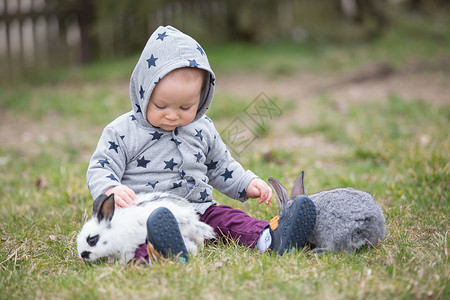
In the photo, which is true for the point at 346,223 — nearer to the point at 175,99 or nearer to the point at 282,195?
the point at 282,195

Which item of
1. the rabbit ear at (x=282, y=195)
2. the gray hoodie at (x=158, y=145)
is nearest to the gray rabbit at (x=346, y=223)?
the rabbit ear at (x=282, y=195)

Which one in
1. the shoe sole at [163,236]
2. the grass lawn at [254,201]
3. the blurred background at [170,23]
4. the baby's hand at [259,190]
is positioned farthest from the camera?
the blurred background at [170,23]

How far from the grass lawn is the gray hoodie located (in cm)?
37

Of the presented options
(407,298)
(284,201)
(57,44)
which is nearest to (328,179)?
(284,201)

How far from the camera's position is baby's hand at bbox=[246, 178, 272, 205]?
254 cm

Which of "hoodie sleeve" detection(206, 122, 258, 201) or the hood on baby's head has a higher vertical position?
the hood on baby's head

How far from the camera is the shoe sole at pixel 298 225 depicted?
2148 mm

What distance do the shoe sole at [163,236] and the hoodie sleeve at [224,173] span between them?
668 millimetres

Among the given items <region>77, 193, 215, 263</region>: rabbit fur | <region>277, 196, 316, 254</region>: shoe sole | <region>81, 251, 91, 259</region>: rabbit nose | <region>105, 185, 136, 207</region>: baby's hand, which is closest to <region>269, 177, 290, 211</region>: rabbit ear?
<region>277, 196, 316, 254</region>: shoe sole

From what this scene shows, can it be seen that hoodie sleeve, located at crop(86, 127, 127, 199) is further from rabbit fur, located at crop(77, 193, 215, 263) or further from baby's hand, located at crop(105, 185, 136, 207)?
rabbit fur, located at crop(77, 193, 215, 263)

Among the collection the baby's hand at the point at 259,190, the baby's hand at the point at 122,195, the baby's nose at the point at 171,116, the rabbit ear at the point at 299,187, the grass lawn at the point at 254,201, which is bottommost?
the grass lawn at the point at 254,201

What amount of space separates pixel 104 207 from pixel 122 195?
12 cm

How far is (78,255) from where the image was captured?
2248 millimetres

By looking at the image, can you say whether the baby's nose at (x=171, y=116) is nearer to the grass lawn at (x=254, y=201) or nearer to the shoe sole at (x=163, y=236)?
the shoe sole at (x=163, y=236)
